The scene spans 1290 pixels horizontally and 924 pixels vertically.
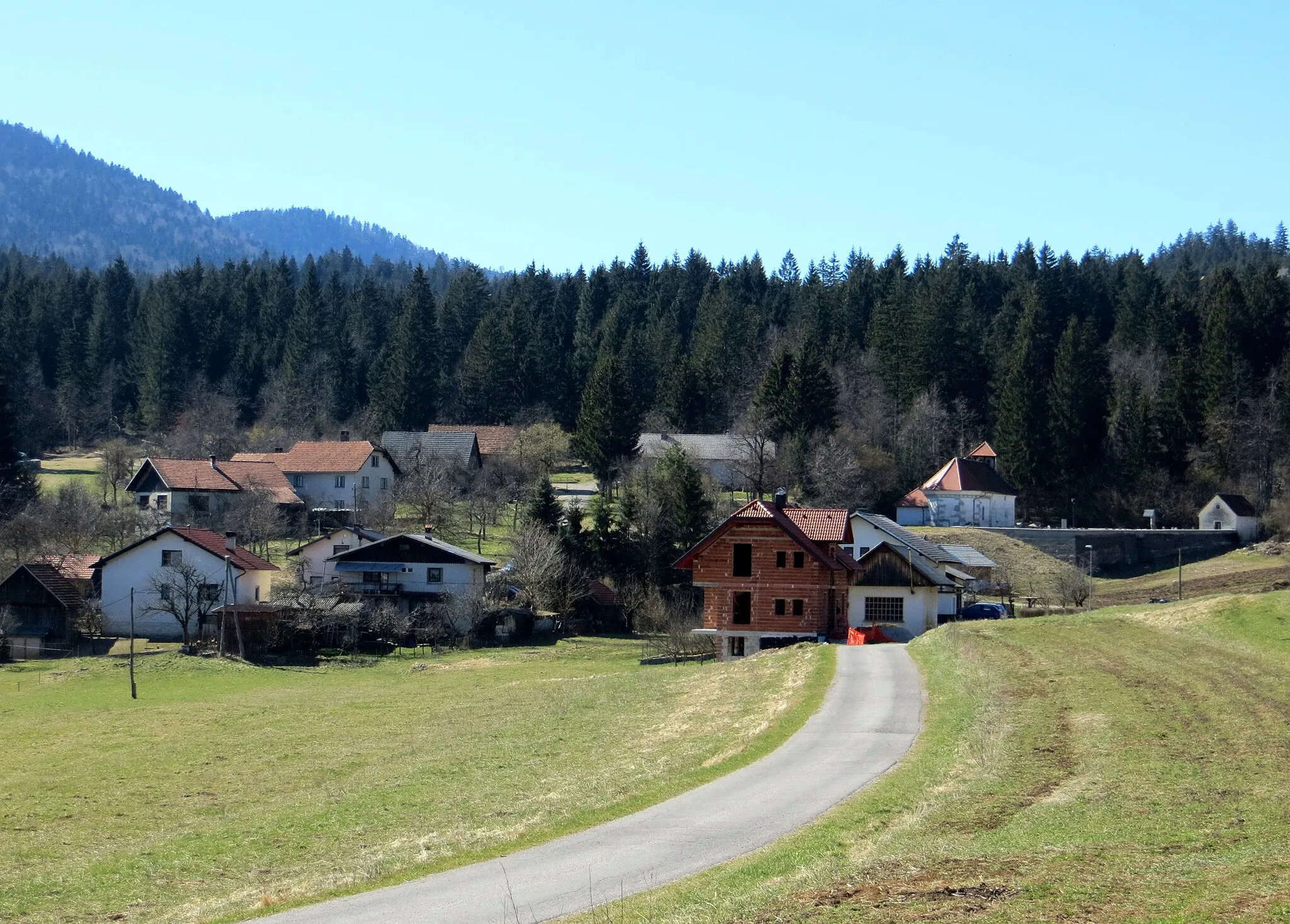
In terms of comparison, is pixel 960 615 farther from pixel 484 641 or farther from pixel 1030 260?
pixel 1030 260

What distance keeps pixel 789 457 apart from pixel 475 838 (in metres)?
68.0

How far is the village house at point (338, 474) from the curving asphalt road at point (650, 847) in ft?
210

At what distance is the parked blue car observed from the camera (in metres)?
53.7

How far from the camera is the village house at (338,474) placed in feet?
279

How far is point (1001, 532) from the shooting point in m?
78.2

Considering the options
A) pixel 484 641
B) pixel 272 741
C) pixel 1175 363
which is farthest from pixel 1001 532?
pixel 272 741

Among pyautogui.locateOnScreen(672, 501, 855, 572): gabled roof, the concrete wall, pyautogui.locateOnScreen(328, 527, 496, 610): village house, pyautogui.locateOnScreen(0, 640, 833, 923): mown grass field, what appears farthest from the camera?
the concrete wall

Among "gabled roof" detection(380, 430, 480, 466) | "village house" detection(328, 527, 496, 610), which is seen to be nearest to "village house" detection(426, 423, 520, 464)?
"gabled roof" detection(380, 430, 480, 466)

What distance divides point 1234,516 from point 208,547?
59322mm

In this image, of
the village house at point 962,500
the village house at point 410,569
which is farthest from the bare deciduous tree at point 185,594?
the village house at point 962,500

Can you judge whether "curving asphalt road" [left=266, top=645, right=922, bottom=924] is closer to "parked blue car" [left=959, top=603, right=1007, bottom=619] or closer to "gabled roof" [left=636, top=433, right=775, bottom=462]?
"parked blue car" [left=959, top=603, right=1007, bottom=619]

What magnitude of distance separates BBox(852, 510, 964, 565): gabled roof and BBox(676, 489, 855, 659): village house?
21.8 ft

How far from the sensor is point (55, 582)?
185 feet

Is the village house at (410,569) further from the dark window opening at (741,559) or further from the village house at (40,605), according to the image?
the dark window opening at (741,559)
